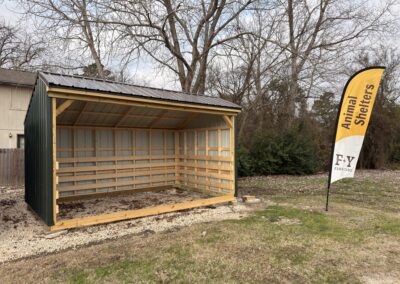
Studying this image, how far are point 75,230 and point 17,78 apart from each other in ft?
40.8

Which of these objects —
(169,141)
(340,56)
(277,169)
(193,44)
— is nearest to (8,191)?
(169,141)

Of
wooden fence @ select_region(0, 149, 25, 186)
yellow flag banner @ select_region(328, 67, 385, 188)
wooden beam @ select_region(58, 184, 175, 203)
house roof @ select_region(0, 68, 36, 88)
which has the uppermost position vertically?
house roof @ select_region(0, 68, 36, 88)

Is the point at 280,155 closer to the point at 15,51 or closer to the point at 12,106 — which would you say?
the point at 12,106

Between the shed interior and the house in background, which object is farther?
the house in background

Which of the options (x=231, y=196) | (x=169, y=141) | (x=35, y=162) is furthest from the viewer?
(x=169, y=141)

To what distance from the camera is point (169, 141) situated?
974 centimetres

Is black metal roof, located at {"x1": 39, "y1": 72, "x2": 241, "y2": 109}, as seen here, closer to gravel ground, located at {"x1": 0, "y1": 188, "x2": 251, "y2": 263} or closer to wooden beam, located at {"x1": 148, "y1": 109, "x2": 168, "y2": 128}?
wooden beam, located at {"x1": 148, "y1": 109, "x2": 168, "y2": 128}

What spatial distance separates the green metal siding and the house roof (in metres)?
8.79

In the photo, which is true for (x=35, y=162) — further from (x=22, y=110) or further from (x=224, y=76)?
(x=224, y=76)

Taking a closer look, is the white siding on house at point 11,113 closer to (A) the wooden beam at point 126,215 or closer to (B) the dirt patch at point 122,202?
(B) the dirt patch at point 122,202

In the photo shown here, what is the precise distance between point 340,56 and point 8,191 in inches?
610

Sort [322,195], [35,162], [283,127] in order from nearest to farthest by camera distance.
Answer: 1. [35,162]
2. [322,195]
3. [283,127]

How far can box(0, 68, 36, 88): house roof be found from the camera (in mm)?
13764

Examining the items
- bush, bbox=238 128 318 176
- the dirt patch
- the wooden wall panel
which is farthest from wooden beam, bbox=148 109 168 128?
bush, bbox=238 128 318 176
